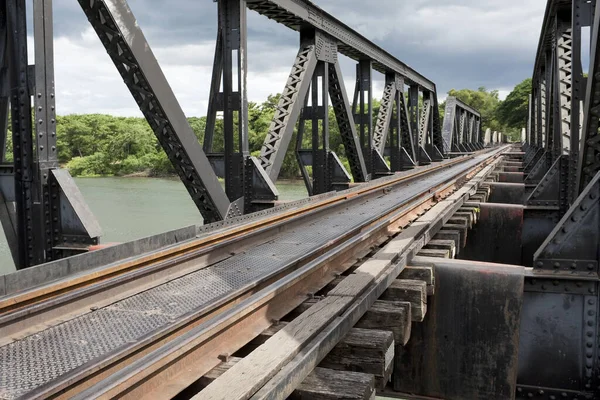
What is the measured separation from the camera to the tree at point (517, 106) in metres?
101

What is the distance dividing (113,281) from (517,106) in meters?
111

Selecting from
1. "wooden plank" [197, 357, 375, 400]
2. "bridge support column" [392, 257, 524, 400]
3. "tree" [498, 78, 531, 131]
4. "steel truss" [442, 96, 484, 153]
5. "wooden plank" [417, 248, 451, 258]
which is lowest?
"bridge support column" [392, 257, 524, 400]

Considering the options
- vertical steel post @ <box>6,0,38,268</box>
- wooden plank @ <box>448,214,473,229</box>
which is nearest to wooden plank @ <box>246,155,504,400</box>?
wooden plank @ <box>448,214,473,229</box>

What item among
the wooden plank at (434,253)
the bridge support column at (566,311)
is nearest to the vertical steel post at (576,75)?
the wooden plank at (434,253)

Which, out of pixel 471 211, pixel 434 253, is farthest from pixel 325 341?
pixel 471 211

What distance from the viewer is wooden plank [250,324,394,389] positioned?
9.48ft

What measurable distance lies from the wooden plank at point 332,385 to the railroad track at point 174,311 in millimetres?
63

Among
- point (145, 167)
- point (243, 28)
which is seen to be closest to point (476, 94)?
point (145, 167)

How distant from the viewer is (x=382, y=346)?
9.73ft

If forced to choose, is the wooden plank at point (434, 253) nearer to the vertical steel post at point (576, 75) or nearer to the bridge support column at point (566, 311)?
the bridge support column at point (566, 311)

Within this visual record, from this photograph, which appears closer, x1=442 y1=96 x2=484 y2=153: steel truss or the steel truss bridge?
the steel truss bridge

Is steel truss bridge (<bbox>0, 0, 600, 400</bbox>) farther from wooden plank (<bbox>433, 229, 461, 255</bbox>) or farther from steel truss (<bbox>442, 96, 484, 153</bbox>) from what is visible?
steel truss (<bbox>442, 96, 484, 153</bbox>)

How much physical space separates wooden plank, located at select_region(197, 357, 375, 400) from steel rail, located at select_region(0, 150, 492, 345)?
44.9 inches

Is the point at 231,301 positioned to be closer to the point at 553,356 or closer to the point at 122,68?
the point at 553,356
